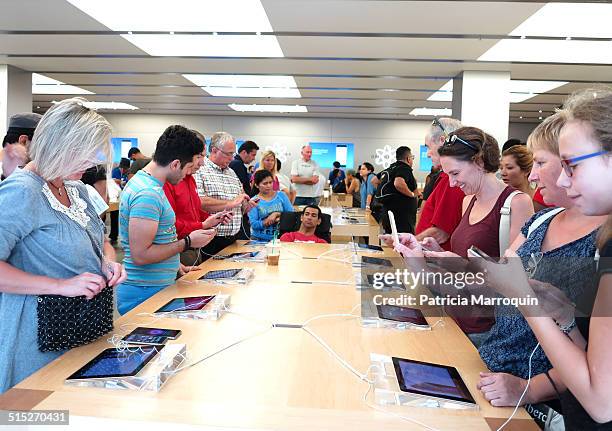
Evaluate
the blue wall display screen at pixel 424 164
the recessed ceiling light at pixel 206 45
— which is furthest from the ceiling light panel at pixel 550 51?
the blue wall display screen at pixel 424 164

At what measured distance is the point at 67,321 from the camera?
61.2 inches

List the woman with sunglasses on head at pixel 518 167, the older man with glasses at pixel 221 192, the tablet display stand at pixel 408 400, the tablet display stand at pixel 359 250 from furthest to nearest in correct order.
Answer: the older man with glasses at pixel 221 192, the tablet display stand at pixel 359 250, the woman with sunglasses on head at pixel 518 167, the tablet display stand at pixel 408 400

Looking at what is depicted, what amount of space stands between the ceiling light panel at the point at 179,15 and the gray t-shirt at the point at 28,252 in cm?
356

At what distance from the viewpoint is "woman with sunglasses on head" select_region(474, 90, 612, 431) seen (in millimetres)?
1004

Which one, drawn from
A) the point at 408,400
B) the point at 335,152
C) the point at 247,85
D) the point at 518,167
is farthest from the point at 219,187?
the point at 335,152

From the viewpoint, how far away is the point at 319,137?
1457 centimetres

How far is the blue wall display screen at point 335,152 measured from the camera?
47.8 ft

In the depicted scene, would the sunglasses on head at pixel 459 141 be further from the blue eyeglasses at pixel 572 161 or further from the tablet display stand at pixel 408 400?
the tablet display stand at pixel 408 400

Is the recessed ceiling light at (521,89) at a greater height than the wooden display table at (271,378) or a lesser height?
greater

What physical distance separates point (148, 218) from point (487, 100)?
20.1 ft

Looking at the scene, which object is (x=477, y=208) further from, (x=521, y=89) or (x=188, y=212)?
(x=521, y=89)

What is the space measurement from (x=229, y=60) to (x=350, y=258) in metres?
4.49

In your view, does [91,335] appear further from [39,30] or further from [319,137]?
[319,137]

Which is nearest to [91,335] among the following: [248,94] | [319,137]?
[248,94]
